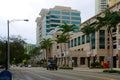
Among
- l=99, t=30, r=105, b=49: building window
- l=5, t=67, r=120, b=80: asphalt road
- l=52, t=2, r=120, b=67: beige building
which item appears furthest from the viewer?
l=99, t=30, r=105, b=49: building window

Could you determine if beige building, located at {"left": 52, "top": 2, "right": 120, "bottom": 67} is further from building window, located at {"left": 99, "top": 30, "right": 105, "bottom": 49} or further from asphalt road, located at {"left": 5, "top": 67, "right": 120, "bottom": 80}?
asphalt road, located at {"left": 5, "top": 67, "right": 120, "bottom": 80}

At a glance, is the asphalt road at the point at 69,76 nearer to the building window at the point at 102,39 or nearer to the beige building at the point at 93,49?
the beige building at the point at 93,49

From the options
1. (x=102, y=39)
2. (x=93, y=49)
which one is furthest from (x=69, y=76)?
(x=93, y=49)

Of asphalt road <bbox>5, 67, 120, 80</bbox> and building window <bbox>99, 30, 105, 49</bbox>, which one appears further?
building window <bbox>99, 30, 105, 49</bbox>

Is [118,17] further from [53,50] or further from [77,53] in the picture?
[53,50]

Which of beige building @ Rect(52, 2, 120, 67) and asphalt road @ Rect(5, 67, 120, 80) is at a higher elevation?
beige building @ Rect(52, 2, 120, 67)

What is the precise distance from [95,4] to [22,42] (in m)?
127

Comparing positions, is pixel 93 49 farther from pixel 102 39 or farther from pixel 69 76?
pixel 69 76

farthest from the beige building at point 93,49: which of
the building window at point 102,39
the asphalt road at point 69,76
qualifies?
the asphalt road at point 69,76

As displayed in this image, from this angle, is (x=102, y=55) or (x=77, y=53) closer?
(x=102, y=55)

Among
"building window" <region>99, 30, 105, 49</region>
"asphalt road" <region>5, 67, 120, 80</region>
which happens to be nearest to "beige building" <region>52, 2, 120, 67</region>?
"building window" <region>99, 30, 105, 49</region>

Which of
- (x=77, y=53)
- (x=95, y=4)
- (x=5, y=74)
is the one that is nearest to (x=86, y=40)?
(x=77, y=53)

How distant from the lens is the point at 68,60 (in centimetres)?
12069

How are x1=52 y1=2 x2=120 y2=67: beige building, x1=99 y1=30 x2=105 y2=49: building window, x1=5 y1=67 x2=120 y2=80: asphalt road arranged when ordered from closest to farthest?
x1=5 y1=67 x2=120 y2=80: asphalt road
x1=52 y1=2 x2=120 y2=67: beige building
x1=99 y1=30 x2=105 y2=49: building window
